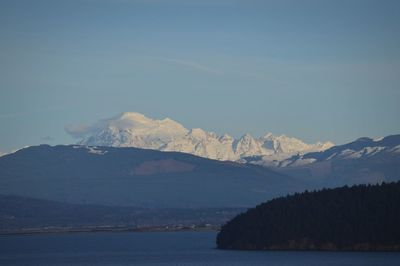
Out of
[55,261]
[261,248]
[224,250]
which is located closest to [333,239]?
[261,248]

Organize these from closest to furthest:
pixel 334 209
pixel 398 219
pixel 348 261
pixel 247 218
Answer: pixel 348 261 < pixel 398 219 < pixel 334 209 < pixel 247 218

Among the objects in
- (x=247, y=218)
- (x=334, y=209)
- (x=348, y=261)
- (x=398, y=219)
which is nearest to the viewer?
(x=348, y=261)

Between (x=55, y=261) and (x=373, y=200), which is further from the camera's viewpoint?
(x=55, y=261)

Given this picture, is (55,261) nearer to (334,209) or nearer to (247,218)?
(247,218)

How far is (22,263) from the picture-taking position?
6688 inches

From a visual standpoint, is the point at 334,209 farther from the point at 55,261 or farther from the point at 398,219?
the point at 55,261

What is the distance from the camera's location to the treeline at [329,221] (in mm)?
158500

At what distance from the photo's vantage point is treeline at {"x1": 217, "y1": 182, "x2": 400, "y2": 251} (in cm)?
15850

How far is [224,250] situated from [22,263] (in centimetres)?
3967

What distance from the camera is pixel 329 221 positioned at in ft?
538

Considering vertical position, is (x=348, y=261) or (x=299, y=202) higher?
(x=299, y=202)

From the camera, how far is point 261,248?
177 m

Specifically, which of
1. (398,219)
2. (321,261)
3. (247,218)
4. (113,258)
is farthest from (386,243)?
(113,258)

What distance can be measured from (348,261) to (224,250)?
51.9 meters
